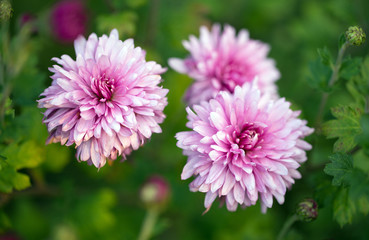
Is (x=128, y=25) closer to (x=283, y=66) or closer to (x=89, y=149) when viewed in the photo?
(x=89, y=149)

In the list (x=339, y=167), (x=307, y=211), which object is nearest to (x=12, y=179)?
(x=307, y=211)

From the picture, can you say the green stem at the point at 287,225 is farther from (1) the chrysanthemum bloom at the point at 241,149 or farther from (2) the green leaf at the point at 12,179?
(2) the green leaf at the point at 12,179

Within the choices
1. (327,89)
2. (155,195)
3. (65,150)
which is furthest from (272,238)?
(65,150)

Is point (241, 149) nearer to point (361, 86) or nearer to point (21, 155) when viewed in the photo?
point (361, 86)

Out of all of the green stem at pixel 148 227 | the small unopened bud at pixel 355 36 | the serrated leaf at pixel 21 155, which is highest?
the small unopened bud at pixel 355 36

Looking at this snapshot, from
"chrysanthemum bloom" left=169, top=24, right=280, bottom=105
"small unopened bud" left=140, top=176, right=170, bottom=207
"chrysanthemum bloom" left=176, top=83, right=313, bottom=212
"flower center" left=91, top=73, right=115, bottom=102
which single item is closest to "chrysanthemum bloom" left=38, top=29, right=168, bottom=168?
"flower center" left=91, top=73, right=115, bottom=102

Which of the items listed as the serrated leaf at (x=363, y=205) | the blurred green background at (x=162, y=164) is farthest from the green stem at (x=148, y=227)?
the serrated leaf at (x=363, y=205)

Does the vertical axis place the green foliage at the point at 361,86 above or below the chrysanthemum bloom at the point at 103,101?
above
